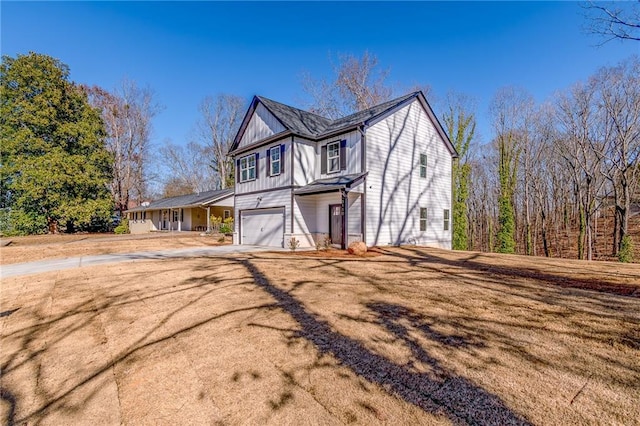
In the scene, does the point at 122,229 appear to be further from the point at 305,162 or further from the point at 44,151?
the point at 305,162

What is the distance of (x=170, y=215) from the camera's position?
97.4 feet

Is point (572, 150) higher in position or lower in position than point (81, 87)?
lower

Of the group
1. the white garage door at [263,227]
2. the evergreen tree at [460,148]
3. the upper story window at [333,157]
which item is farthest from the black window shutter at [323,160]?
the evergreen tree at [460,148]

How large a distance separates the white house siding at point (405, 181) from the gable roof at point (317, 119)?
366mm

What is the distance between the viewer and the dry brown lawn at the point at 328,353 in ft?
7.63

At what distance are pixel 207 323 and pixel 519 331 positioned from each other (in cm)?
408

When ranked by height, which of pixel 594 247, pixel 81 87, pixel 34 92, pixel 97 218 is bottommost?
pixel 594 247

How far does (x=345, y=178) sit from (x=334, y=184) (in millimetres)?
934

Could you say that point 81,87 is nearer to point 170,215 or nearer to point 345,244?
point 170,215

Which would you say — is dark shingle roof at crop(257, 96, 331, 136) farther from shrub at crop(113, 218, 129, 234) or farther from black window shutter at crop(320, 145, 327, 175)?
shrub at crop(113, 218, 129, 234)

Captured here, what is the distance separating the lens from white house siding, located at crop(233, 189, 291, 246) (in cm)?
1402

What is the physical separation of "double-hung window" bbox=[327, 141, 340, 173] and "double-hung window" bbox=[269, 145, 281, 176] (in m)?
2.51

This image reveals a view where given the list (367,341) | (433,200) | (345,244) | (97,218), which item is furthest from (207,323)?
(97,218)

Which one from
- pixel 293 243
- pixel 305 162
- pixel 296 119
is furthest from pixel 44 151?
pixel 293 243
